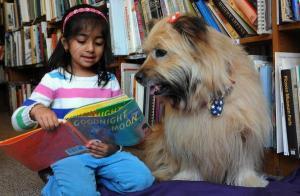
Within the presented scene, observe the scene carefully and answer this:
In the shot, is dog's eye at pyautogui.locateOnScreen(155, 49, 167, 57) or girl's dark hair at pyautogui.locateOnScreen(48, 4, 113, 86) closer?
dog's eye at pyautogui.locateOnScreen(155, 49, 167, 57)

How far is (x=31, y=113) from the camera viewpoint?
3.77 ft

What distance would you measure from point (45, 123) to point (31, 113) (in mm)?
95

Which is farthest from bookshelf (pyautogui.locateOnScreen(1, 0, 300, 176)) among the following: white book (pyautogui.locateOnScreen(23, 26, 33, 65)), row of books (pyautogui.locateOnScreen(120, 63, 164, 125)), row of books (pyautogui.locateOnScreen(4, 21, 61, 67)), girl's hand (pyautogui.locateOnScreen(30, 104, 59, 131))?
white book (pyautogui.locateOnScreen(23, 26, 33, 65))

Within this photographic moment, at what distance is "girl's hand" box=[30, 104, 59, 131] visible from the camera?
1.08 meters

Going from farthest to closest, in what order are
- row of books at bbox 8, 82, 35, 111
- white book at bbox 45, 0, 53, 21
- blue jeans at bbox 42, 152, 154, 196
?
1. row of books at bbox 8, 82, 35, 111
2. white book at bbox 45, 0, 53, 21
3. blue jeans at bbox 42, 152, 154, 196

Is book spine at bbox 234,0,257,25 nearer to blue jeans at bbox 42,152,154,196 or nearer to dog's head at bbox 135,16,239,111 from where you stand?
dog's head at bbox 135,16,239,111

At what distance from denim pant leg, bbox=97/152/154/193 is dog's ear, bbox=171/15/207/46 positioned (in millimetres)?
480

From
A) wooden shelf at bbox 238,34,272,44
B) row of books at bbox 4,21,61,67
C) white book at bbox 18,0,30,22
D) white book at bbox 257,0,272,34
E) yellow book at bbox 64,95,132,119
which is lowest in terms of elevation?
yellow book at bbox 64,95,132,119

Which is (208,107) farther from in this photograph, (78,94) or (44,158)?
(44,158)

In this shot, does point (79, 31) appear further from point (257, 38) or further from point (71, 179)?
point (257, 38)

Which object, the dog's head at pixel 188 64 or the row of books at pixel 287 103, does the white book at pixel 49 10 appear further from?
the row of books at pixel 287 103

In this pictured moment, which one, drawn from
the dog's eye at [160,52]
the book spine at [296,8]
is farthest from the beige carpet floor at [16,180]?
the book spine at [296,8]

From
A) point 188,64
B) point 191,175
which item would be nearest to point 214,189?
point 191,175

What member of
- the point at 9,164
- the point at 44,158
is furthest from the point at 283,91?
the point at 9,164
